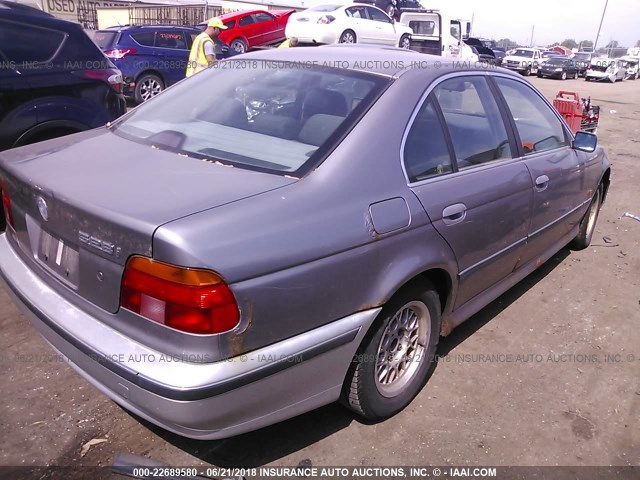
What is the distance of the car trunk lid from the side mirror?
285 centimetres

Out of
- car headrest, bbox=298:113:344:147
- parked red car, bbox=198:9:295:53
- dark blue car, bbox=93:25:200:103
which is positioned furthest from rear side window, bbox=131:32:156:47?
car headrest, bbox=298:113:344:147

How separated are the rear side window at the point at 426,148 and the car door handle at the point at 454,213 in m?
0.18

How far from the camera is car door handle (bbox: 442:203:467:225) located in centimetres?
260

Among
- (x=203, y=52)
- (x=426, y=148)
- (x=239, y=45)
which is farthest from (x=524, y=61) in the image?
(x=426, y=148)

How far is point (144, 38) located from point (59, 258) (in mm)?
10869

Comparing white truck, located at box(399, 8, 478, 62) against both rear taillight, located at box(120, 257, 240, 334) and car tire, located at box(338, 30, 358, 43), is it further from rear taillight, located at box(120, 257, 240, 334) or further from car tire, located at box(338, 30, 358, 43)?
rear taillight, located at box(120, 257, 240, 334)

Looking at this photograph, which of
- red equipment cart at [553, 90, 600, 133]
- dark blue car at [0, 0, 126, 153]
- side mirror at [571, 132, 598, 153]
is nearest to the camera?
side mirror at [571, 132, 598, 153]

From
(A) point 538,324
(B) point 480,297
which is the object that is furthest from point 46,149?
(A) point 538,324

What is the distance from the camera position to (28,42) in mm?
4598

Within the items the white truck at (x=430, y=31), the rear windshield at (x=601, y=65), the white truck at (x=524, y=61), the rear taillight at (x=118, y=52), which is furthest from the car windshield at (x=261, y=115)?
the rear windshield at (x=601, y=65)

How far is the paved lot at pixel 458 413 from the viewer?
2.47 metres

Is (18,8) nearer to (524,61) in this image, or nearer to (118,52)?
(118,52)

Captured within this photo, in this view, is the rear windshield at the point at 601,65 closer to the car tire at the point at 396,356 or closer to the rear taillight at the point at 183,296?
the car tire at the point at 396,356

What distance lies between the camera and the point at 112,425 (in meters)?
2.58
